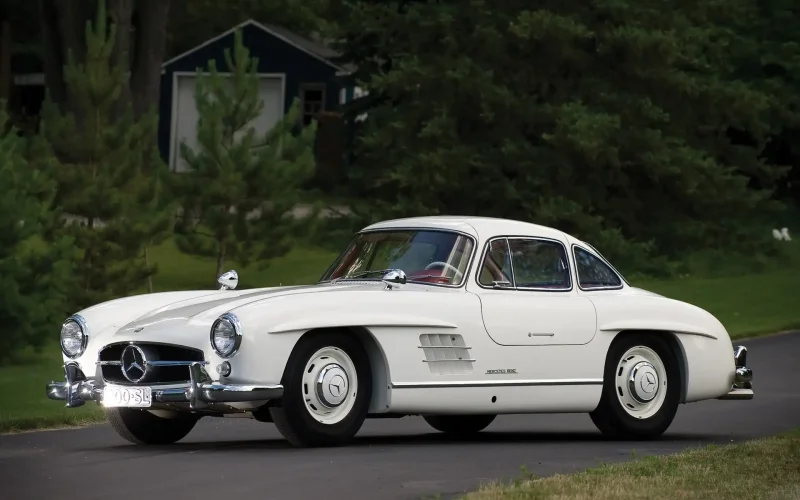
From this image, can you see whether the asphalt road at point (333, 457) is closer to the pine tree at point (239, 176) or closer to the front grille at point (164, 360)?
the front grille at point (164, 360)

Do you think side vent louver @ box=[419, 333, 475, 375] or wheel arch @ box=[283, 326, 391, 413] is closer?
wheel arch @ box=[283, 326, 391, 413]

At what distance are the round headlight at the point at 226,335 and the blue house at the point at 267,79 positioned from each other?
41.7 meters

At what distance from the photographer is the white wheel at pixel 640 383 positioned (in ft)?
44.5

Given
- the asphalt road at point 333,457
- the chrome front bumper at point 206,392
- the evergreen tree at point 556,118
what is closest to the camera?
the asphalt road at point 333,457

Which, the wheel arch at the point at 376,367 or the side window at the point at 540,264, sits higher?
the side window at the point at 540,264

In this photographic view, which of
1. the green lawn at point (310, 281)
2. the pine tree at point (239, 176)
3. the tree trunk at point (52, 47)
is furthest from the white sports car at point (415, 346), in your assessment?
the tree trunk at point (52, 47)

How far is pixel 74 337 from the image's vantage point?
42.0 ft

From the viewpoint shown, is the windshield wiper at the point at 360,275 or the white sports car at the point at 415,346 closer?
the white sports car at the point at 415,346

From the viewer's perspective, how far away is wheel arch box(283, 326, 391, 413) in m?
12.2

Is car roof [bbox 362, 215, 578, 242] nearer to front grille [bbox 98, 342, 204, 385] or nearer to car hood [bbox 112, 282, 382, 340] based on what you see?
car hood [bbox 112, 282, 382, 340]

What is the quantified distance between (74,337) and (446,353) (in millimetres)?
2561

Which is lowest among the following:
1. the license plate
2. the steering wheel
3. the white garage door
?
A: the license plate

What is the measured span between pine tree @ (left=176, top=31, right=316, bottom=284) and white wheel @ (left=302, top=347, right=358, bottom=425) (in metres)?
15.9

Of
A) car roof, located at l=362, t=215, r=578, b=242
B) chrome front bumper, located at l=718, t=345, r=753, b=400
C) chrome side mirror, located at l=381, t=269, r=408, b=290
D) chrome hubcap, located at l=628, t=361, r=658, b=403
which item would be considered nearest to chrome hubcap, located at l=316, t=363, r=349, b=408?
chrome side mirror, located at l=381, t=269, r=408, b=290
